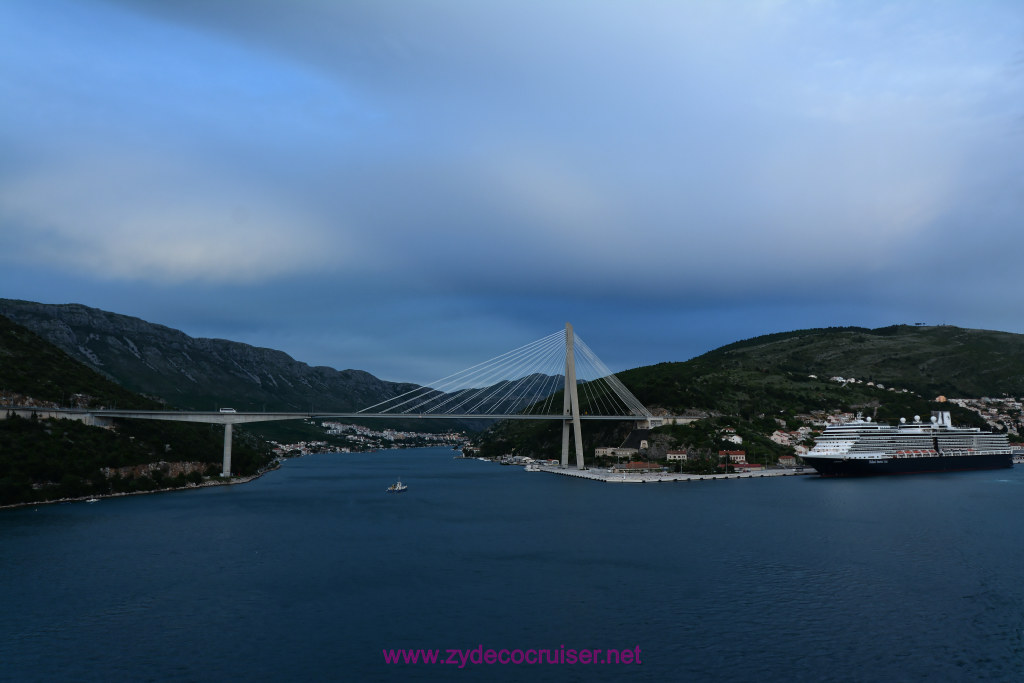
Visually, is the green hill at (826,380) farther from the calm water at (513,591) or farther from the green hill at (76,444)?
the green hill at (76,444)

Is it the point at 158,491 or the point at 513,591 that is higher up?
the point at 158,491

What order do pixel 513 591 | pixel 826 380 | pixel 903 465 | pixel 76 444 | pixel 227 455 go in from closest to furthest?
pixel 513 591 < pixel 76 444 < pixel 227 455 < pixel 903 465 < pixel 826 380

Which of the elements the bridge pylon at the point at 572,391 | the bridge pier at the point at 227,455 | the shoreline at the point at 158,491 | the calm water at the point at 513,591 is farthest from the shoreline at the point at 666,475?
the bridge pier at the point at 227,455

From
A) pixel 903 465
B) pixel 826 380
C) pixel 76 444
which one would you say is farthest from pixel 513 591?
pixel 826 380

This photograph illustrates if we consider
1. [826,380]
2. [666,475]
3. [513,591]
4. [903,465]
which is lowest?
[513,591]

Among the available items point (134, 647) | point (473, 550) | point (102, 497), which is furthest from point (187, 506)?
point (134, 647)

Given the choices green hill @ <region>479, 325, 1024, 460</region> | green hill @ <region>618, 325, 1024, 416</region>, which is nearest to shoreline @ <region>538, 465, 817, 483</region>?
green hill @ <region>479, 325, 1024, 460</region>

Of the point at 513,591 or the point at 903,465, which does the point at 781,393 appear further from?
the point at 513,591

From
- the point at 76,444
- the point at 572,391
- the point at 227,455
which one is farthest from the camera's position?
the point at 572,391
